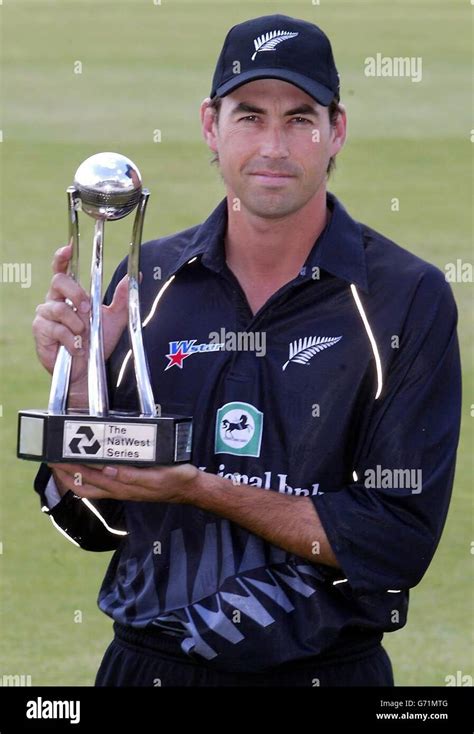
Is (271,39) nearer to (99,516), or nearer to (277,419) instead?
(277,419)

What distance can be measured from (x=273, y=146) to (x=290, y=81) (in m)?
0.13

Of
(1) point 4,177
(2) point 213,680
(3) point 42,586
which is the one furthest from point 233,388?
(1) point 4,177

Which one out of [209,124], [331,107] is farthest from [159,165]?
[331,107]

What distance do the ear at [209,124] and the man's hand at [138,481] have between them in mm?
719

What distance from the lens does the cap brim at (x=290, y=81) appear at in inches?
115

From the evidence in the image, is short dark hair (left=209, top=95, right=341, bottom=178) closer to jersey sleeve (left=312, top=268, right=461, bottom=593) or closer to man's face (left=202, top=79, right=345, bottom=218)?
man's face (left=202, top=79, right=345, bottom=218)

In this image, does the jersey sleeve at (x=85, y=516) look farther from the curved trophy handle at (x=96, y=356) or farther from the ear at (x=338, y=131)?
the ear at (x=338, y=131)

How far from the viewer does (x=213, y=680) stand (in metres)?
2.90

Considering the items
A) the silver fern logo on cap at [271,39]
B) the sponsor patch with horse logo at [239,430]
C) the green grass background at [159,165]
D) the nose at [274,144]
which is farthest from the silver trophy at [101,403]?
the green grass background at [159,165]

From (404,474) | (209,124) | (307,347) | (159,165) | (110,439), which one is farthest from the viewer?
(159,165)

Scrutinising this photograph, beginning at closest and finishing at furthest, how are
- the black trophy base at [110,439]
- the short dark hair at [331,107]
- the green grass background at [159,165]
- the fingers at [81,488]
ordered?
the black trophy base at [110,439] < the fingers at [81,488] < the short dark hair at [331,107] < the green grass background at [159,165]

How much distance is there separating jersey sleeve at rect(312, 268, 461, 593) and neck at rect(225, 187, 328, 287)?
10.8 inches

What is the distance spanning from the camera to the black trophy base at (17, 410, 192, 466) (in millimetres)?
2699

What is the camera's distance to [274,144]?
2.90 m
